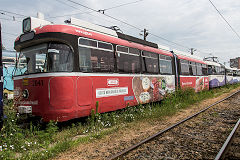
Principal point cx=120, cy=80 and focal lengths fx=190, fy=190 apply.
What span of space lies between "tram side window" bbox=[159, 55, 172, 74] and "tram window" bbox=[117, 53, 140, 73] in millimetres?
2281

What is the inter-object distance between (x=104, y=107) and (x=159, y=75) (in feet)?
13.8

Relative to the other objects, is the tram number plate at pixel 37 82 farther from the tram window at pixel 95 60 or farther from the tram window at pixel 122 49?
the tram window at pixel 122 49

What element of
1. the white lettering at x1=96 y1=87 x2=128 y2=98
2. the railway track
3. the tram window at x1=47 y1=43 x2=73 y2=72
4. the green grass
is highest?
the tram window at x1=47 y1=43 x2=73 y2=72

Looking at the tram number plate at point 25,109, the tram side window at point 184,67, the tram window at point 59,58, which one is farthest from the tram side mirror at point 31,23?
the tram side window at point 184,67

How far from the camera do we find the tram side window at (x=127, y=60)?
6914 millimetres

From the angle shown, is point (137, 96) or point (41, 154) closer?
point (41, 154)

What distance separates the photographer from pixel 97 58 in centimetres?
595

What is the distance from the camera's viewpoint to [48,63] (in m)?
5.09

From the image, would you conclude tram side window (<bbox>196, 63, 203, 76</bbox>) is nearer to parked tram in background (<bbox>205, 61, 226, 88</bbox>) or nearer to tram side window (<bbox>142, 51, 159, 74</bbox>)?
parked tram in background (<bbox>205, 61, 226, 88</bbox>)

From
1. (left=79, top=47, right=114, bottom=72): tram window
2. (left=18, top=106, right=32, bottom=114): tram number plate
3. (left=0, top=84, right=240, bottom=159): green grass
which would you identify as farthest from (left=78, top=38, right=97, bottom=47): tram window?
(left=18, top=106, right=32, bottom=114): tram number plate

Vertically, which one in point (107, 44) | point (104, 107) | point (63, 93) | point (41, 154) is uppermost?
point (107, 44)

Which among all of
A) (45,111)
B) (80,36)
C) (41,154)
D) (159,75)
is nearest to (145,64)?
(159,75)

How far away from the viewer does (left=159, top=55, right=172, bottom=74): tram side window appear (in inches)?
384

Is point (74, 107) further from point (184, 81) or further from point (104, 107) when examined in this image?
point (184, 81)
